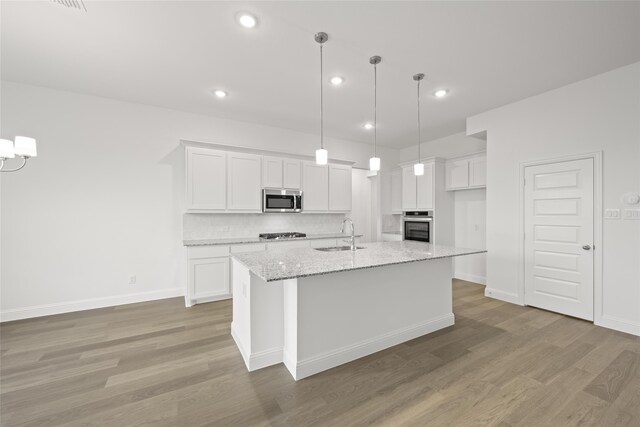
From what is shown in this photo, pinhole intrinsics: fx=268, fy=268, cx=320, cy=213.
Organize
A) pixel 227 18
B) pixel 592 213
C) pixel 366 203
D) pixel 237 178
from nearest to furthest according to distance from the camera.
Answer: pixel 227 18 < pixel 592 213 < pixel 237 178 < pixel 366 203

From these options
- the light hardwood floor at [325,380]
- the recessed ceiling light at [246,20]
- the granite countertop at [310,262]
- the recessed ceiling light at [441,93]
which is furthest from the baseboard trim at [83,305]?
the recessed ceiling light at [441,93]

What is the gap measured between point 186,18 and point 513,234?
463cm

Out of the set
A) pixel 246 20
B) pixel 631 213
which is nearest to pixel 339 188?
pixel 246 20

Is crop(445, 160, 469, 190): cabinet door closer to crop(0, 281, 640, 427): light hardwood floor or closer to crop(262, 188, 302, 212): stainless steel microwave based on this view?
crop(0, 281, 640, 427): light hardwood floor

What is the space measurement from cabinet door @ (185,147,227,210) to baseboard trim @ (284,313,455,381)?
266cm

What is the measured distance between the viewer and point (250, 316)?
2.24 m

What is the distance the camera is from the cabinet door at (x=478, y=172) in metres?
4.71

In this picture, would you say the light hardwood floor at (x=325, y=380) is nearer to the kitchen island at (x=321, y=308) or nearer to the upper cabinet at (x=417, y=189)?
the kitchen island at (x=321, y=308)

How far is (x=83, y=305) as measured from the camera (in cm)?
360

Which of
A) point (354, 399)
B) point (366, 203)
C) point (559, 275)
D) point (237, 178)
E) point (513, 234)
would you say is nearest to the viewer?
point (354, 399)

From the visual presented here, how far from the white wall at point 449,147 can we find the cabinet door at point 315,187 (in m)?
2.39

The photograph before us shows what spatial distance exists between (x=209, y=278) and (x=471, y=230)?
188 inches

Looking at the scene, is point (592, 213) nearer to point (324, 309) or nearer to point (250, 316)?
point (324, 309)

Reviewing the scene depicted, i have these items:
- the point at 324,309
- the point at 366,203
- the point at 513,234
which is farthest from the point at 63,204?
the point at 513,234
